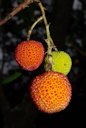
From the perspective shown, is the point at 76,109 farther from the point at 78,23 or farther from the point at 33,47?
the point at 33,47

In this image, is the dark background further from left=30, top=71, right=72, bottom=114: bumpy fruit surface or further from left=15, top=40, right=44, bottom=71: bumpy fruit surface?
left=30, top=71, right=72, bottom=114: bumpy fruit surface

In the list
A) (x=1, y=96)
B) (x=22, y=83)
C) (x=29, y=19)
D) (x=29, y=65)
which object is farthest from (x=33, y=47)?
(x=22, y=83)

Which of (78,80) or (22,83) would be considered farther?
(78,80)

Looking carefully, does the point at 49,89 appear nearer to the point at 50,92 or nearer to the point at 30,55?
the point at 50,92

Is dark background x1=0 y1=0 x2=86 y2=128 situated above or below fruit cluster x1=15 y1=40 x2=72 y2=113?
below

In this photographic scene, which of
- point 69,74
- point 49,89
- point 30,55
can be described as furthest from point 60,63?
point 69,74

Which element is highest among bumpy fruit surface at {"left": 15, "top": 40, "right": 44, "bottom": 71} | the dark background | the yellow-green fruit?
bumpy fruit surface at {"left": 15, "top": 40, "right": 44, "bottom": 71}

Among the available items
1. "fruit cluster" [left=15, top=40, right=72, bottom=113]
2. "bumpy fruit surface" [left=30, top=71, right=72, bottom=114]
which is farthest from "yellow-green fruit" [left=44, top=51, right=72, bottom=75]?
"bumpy fruit surface" [left=30, top=71, right=72, bottom=114]
